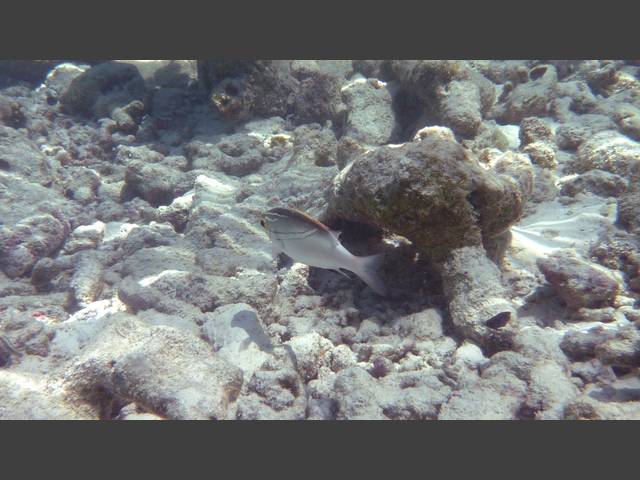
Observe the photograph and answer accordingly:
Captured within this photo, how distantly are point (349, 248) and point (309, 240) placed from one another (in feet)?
4.24

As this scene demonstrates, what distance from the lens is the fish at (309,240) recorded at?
2641mm

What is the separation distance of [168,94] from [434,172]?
7736 millimetres

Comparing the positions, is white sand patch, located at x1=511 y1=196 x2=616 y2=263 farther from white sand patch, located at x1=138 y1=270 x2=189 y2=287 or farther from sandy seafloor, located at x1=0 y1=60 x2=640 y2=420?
white sand patch, located at x1=138 y1=270 x2=189 y2=287

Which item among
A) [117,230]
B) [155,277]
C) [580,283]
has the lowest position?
[117,230]

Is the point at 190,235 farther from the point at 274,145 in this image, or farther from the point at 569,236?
the point at 569,236

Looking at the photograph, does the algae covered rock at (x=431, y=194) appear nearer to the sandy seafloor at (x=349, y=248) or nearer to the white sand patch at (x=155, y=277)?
the sandy seafloor at (x=349, y=248)

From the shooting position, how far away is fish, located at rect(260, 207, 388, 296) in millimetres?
2641

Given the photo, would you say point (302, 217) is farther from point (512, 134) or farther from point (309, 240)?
point (512, 134)

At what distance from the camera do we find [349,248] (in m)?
3.88

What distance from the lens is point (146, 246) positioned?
501cm

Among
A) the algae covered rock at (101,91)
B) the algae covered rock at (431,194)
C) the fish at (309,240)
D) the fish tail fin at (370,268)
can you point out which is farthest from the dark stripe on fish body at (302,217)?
the algae covered rock at (101,91)

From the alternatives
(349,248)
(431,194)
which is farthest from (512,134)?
(431,194)

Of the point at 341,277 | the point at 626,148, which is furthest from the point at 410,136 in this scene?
the point at 341,277

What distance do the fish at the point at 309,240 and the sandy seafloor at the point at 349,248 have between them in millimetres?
660
